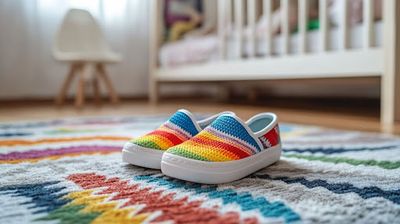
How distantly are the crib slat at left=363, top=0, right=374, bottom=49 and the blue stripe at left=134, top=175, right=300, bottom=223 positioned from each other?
42.2 inches

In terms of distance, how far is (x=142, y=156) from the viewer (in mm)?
673

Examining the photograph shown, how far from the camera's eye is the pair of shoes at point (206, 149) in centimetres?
58

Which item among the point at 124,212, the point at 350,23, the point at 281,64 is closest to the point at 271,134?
the point at 124,212

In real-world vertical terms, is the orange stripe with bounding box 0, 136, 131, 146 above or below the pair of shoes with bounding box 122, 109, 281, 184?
below

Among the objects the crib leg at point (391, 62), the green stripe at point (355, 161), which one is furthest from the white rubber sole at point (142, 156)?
the crib leg at point (391, 62)

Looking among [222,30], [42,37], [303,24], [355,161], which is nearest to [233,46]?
Result: [222,30]

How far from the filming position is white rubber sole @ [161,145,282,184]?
577mm

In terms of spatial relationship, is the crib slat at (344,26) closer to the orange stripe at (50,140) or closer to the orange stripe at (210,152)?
the orange stripe at (50,140)

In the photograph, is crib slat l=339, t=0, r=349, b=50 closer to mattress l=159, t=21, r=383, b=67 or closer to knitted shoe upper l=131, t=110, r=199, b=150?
mattress l=159, t=21, r=383, b=67

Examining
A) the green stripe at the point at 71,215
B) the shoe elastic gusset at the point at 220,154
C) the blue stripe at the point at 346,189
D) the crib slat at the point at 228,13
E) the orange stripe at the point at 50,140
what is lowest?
the orange stripe at the point at 50,140

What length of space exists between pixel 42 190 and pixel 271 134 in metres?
0.36

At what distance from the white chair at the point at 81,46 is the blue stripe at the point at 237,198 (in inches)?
63.7

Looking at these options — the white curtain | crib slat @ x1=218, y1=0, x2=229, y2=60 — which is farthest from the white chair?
crib slat @ x1=218, y1=0, x2=229, y2=60

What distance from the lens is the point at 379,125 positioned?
1.33 m
